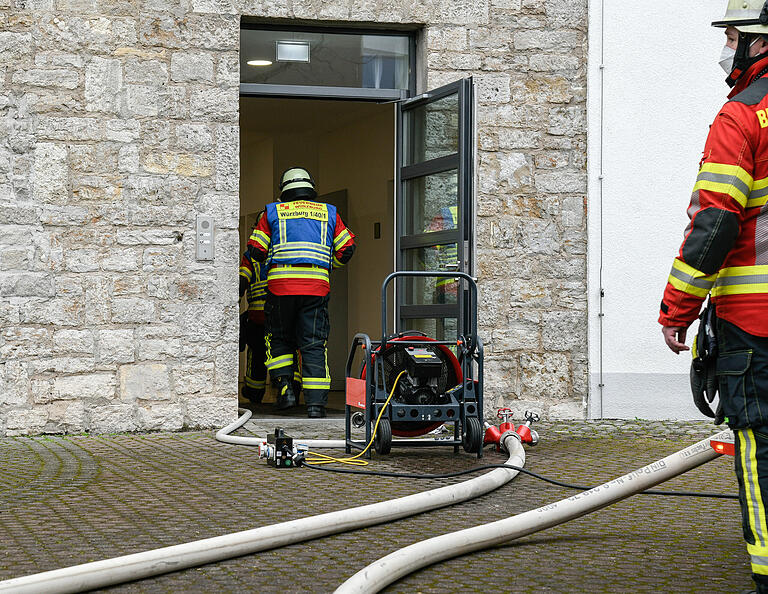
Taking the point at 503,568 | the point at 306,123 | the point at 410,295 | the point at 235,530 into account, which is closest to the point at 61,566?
the point at 235,530

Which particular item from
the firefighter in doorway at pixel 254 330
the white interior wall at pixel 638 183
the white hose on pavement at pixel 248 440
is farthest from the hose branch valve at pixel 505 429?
the firefighter in doorway at pixel 254 330

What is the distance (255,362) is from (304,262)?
2344 millimetres

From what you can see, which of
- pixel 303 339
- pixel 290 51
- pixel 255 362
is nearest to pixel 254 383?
pixel 255 362

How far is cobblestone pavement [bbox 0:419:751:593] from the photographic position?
154 inches

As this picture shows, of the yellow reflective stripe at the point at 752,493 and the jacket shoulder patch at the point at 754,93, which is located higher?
the jacket shoulder patch at the point at 754,93

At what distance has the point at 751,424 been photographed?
3.46m

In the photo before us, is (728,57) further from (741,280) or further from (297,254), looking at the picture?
(297,254)

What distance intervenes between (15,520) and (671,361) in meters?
6.02

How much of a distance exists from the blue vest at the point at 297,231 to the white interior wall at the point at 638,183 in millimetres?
2214

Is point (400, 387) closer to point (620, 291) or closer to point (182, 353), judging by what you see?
point (182, 353)

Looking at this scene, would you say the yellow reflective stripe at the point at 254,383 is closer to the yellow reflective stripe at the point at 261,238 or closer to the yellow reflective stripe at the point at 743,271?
the yellow reflective stripe at the point at 261,238

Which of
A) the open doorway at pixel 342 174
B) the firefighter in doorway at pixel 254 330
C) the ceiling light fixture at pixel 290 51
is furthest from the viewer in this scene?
the open doorway at pixel 342 174

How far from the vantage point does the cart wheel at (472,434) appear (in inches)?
267

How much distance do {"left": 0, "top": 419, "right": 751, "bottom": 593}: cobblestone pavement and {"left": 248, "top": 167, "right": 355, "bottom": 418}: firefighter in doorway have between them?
1973mm
